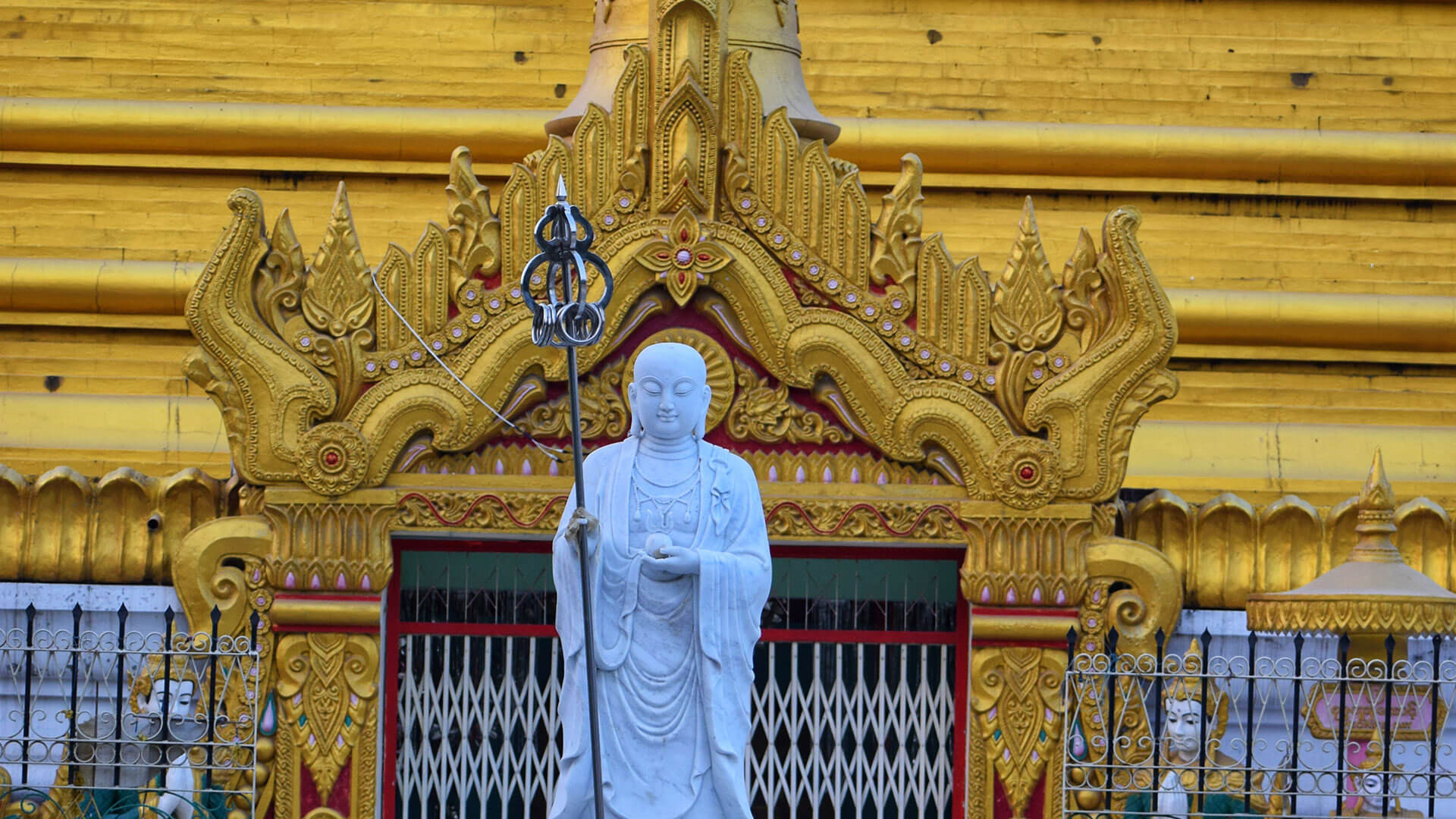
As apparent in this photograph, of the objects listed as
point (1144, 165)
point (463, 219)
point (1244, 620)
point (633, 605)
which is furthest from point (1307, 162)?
point (633, 605)

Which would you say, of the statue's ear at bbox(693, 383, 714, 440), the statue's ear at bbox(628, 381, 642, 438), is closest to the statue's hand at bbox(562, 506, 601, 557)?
the statue's ear at bbox(628, 381, 642, 438)

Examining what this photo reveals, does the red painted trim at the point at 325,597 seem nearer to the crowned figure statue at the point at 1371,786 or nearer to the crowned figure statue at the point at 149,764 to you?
the crowned figure statue at the point at 149,764

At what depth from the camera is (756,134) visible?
1093 cm

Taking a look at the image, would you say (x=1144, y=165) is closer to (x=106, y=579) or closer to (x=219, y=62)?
(x=219, y=62)

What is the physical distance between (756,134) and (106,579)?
3.58 metres

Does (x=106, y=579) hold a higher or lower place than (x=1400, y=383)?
lower

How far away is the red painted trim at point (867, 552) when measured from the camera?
36.2 ft

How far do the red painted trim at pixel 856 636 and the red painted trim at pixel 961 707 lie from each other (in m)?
0.07

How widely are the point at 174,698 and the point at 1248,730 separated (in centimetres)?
465

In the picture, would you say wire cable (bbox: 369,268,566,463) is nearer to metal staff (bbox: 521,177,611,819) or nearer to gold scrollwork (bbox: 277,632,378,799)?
gold scrollwork (bbox: 277,632,378,799)

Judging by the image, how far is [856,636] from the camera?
36.3 feet

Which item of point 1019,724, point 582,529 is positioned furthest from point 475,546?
point 1019,724

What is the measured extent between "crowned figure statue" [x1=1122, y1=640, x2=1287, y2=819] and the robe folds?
237 centimetres

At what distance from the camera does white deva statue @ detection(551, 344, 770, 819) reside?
9023 mm
